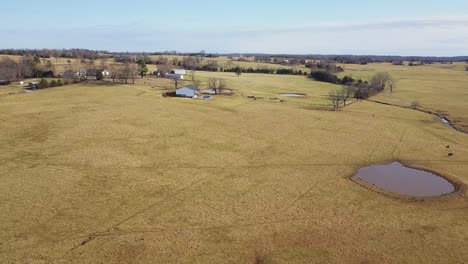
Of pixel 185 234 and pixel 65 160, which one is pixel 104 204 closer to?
pixel 185 234

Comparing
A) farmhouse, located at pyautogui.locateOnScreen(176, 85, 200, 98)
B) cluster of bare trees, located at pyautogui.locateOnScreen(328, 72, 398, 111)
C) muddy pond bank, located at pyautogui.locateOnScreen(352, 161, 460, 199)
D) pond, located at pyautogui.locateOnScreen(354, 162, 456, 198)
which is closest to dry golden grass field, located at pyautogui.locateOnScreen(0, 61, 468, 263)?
muddy pond bank, located at pyautogui.locateOnScreen(352, 161, 460, 199)

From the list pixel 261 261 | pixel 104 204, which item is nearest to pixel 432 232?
pixel 261 261

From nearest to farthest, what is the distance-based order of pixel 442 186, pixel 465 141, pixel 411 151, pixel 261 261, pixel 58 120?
pixel 261 261 → pixel 442 186 → pixel 411 151 → pixel 465 141 → pixel 58 120

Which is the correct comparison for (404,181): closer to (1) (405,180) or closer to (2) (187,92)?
(1) (405,180)

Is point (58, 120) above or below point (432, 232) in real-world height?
above

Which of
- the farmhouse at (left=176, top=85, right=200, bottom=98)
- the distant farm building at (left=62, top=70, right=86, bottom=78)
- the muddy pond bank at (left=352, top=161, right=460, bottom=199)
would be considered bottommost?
the muddy pond bank at (left=352, top=161, right=460, bottom=199)

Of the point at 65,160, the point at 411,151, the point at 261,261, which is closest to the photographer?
the point at 261,261

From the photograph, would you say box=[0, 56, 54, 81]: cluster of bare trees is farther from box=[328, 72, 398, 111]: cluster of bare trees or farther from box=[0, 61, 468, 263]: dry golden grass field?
box=[328, 72, 398, 111]: cluster of bare trees
